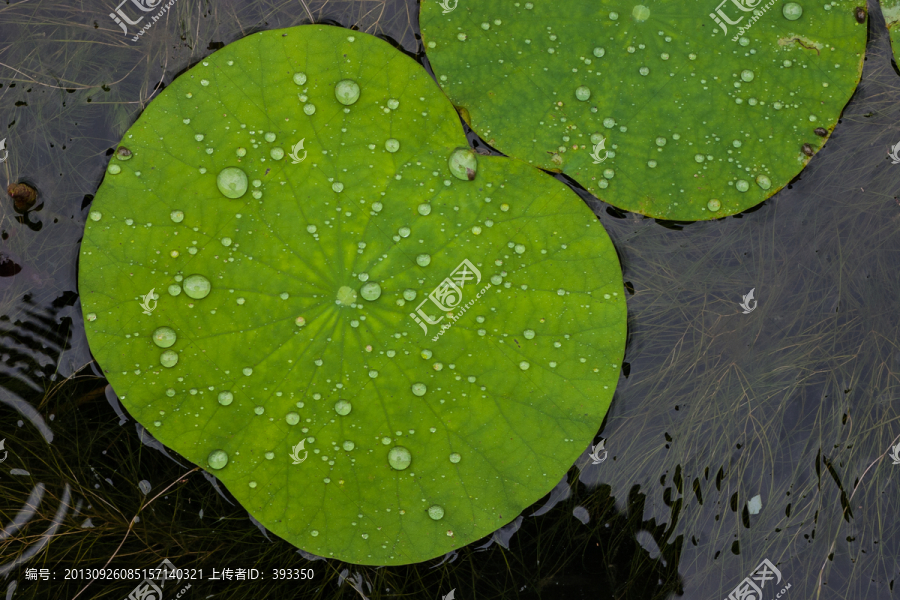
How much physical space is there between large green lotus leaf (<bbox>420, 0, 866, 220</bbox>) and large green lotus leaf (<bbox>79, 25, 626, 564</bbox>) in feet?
0.76

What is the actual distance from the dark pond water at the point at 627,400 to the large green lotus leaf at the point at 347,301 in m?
0.38

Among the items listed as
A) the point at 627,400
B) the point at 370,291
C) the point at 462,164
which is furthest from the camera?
the point at 627,400

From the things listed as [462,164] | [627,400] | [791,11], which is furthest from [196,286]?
[791,11]

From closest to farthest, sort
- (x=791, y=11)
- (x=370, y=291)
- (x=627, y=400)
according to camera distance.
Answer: (x=370, y=291) < (x=791, y=11) < (x=627, y=400)

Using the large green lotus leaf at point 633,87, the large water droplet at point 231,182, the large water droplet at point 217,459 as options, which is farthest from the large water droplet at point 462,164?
the large water droplet at point 217,459

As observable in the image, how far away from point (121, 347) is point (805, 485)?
401 cm

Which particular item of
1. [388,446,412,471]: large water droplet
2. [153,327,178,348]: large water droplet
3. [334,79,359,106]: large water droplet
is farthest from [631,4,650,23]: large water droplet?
[153,327,178,348]: large water droplet

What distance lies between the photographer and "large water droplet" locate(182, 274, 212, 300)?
8.23ft

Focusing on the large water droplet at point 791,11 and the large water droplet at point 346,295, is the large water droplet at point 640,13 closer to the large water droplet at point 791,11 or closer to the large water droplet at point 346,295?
the large water droplet at point 791,11

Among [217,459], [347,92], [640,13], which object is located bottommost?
[217,459]

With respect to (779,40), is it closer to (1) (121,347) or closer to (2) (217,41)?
(2) (217,41)

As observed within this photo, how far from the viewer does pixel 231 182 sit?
2529 mm

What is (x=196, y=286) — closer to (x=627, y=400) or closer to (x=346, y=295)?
(x=346, y=295)

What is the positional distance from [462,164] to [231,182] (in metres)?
1.21
